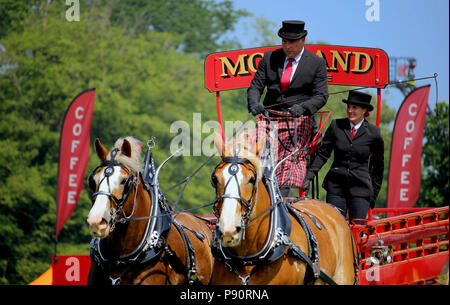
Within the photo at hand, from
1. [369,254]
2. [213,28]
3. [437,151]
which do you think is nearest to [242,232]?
[369,254]

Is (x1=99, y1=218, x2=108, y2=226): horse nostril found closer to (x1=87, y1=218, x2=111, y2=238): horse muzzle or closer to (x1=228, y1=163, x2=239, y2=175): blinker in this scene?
(x1=87, y1=218, x2=111, y2=238): horse muzzle

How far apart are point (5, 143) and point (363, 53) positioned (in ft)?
65.2

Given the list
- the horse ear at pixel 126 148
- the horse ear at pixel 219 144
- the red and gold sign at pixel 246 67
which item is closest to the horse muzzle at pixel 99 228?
the horse ear at pixel 126 148

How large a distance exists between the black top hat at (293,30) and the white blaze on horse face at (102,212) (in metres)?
2.11

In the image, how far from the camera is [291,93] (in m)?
6.53

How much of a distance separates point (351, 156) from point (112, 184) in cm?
255

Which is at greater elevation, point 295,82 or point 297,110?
point 295,82

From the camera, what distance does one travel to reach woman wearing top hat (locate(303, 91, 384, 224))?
6.75 metres

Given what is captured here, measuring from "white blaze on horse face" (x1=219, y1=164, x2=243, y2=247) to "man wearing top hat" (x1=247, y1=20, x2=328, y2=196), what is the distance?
1.41 meters

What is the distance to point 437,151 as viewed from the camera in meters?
21.5

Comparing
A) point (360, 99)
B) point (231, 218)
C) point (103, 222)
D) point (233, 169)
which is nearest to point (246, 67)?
point (360, 99)

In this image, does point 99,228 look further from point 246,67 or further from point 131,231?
point 246,67

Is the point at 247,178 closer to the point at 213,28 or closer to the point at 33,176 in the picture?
the point at 33,176

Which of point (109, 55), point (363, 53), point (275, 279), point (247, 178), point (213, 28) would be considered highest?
point (213, 28)
